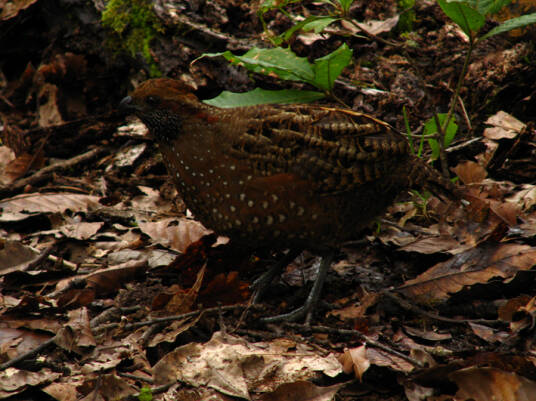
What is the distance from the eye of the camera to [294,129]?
10.9 feet

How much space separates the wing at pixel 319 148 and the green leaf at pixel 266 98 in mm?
456

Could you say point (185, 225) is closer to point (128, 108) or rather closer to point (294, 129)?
point (128, 108)

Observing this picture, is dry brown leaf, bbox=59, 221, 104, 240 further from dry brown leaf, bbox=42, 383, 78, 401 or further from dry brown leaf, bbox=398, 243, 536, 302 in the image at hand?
dry brown leaf, bbox=398, 243, 536, 302

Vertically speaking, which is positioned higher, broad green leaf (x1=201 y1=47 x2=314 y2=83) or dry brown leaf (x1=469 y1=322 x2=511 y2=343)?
broad green leaf (x1=201 y1=47 x2=314 y2=83)

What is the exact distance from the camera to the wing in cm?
324

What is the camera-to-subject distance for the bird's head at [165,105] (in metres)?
3.49

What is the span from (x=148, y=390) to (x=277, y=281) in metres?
1.48

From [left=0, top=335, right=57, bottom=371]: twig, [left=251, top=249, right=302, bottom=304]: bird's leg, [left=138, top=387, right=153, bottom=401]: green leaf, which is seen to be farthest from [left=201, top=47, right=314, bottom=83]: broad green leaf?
[left=138, top=387, right=153, bottom=401]: green leaf

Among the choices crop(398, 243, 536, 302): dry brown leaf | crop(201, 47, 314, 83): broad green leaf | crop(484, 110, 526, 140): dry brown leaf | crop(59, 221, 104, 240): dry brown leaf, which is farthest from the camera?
crop(484, 110, 526, 140): dry brown leaf

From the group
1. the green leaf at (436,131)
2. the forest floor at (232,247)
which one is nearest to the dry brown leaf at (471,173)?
the forest floor at (232,247)

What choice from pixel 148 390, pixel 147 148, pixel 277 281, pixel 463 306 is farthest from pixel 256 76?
pixel 148 390

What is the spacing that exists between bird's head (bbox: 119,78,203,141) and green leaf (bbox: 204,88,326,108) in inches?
12.3

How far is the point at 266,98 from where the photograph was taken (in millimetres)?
3855

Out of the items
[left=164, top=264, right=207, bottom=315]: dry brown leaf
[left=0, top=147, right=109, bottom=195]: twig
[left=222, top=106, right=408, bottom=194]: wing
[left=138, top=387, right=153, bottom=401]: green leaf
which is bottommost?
[left=0, top=147, right=109, bottom=195]: twig
